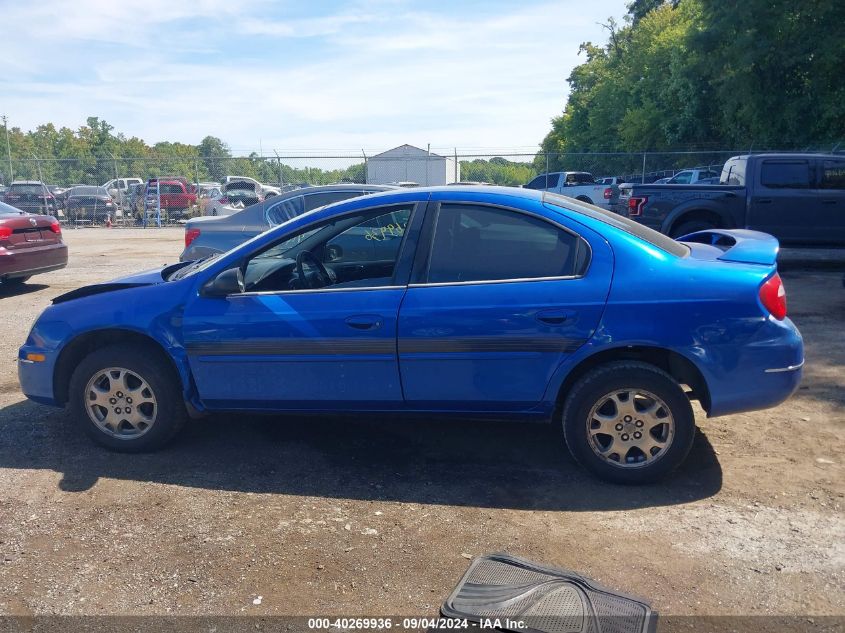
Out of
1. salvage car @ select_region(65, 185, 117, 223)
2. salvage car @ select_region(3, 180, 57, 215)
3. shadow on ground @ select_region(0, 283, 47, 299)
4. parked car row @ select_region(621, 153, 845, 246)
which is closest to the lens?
shadow on ground @ select_region(0, 283, 47, 299)

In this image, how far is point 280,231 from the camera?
14.8 ft

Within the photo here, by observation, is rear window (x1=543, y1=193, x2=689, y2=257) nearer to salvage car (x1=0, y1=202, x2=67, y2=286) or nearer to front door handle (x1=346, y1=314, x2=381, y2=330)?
front door handle (x1=346, y1=314, x2=381, y2=330)

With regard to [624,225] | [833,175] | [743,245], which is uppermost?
[833,175]

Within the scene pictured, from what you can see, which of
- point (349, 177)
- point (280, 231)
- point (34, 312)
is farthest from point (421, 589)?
point (349, 177)

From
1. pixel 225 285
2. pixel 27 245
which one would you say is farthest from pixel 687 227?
pixel 27 245

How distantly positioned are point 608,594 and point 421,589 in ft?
2.58

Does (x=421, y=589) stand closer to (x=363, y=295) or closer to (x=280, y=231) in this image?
(x=363, y=295)

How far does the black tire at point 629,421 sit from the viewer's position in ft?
13.3

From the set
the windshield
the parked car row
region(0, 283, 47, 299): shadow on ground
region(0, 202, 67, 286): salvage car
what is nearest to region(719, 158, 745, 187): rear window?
the parked car row

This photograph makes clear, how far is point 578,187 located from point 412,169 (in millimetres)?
6800

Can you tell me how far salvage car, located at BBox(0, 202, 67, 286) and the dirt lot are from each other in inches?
229

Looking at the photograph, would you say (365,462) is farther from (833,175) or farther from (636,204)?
(833,175)

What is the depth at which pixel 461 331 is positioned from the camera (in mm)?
4148

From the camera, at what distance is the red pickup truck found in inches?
1153
